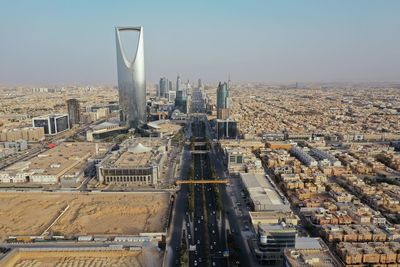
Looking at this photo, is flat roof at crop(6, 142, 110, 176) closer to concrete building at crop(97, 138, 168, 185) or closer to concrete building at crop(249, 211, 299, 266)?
concrete building at crop(97, 138, 168, 185)

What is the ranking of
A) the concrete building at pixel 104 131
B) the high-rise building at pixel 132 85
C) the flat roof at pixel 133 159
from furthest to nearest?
the high-rise building at pixel 132 85, the concrete building at pixel 104 131, the flat roof at pixel 133 159

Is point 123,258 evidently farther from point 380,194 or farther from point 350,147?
point 350,147

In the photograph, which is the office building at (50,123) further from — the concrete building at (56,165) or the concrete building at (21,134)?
the concrete building at (56,165)

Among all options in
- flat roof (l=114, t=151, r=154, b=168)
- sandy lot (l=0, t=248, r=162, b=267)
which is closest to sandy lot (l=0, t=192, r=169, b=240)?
sandy lot (l=0, t=248, r=162, b=267)

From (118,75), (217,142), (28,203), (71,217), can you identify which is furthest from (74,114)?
(71,217)

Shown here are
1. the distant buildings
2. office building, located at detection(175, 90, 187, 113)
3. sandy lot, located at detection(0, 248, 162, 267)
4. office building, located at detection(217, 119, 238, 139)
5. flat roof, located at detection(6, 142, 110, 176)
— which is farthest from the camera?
the distant buildings

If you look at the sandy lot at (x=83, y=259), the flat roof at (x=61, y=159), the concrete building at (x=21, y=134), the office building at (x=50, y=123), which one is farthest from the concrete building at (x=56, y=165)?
the sandy lot at (x=83, y=259)
